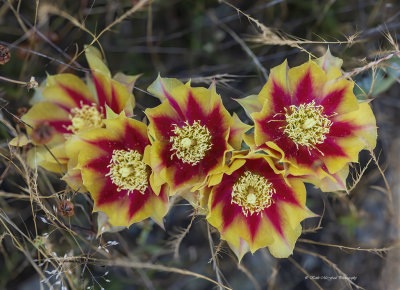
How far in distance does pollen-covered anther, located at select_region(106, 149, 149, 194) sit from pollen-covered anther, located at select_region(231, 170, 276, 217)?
231 mm

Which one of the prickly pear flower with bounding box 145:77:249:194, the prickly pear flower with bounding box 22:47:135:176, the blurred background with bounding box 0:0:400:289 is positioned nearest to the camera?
the prickly pear flower with bounding box 145:77:249:194

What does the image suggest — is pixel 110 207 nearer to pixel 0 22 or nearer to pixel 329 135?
pixel 329 135

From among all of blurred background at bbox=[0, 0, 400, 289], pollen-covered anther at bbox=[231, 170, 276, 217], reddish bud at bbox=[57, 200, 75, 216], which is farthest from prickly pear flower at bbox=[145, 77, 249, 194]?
blurred background at bbox=[0, 0, 400, 289]

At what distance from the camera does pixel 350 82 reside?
1.04 metres

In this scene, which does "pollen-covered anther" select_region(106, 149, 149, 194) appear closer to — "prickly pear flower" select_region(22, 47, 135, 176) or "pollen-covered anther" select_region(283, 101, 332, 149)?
"prickly pear flower" select_region(22, 47, 135, 176)

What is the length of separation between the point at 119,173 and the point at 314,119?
50 cm

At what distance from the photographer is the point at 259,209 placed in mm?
1099

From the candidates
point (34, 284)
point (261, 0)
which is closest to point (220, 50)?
point (261, 0)

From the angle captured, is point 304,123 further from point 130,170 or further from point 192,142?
point 130,170

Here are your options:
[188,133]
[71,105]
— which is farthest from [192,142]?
[71,105]

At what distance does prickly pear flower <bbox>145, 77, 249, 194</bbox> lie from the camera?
1027 mm

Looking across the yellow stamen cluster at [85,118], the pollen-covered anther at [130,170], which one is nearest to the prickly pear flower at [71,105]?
the yellow stamen cluster at [85,118]

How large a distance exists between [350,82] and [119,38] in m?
1.03

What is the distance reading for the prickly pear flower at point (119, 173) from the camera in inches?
42.7
